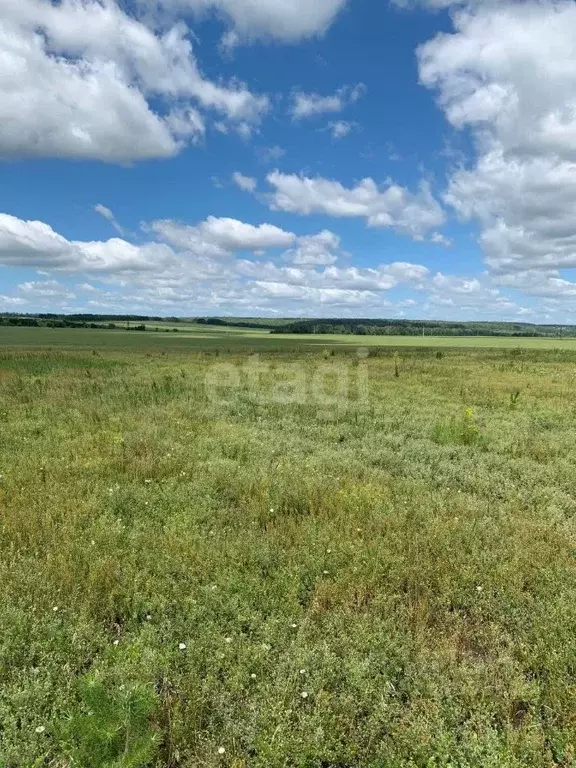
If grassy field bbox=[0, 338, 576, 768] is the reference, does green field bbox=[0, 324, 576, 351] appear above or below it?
above

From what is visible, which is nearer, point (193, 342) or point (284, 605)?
point (284, 605)

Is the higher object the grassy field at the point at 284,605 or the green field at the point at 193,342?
the green field at the point at 193,342

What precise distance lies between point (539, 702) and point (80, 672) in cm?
390

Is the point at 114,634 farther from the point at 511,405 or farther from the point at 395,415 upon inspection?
the point at 511,405

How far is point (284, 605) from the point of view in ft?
16.1

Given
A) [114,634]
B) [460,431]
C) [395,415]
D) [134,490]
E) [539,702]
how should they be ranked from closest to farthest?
[539,702] → [114,634] → [134,490] → [460,431] → [395,415]

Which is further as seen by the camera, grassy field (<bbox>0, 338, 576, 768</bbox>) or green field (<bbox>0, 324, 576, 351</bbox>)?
green field (<bbox>0, 324, 576, 351</bbox>)

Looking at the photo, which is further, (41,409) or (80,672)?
(41,409)

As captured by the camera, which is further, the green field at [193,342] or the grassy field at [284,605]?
the green field at [193,342]

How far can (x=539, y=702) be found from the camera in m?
3.80

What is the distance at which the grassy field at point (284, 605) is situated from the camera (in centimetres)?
341

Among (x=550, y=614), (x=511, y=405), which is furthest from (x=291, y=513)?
(x=511, y=405)

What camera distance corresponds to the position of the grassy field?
3414mm

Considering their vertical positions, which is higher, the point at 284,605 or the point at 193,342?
the point at 193,342
